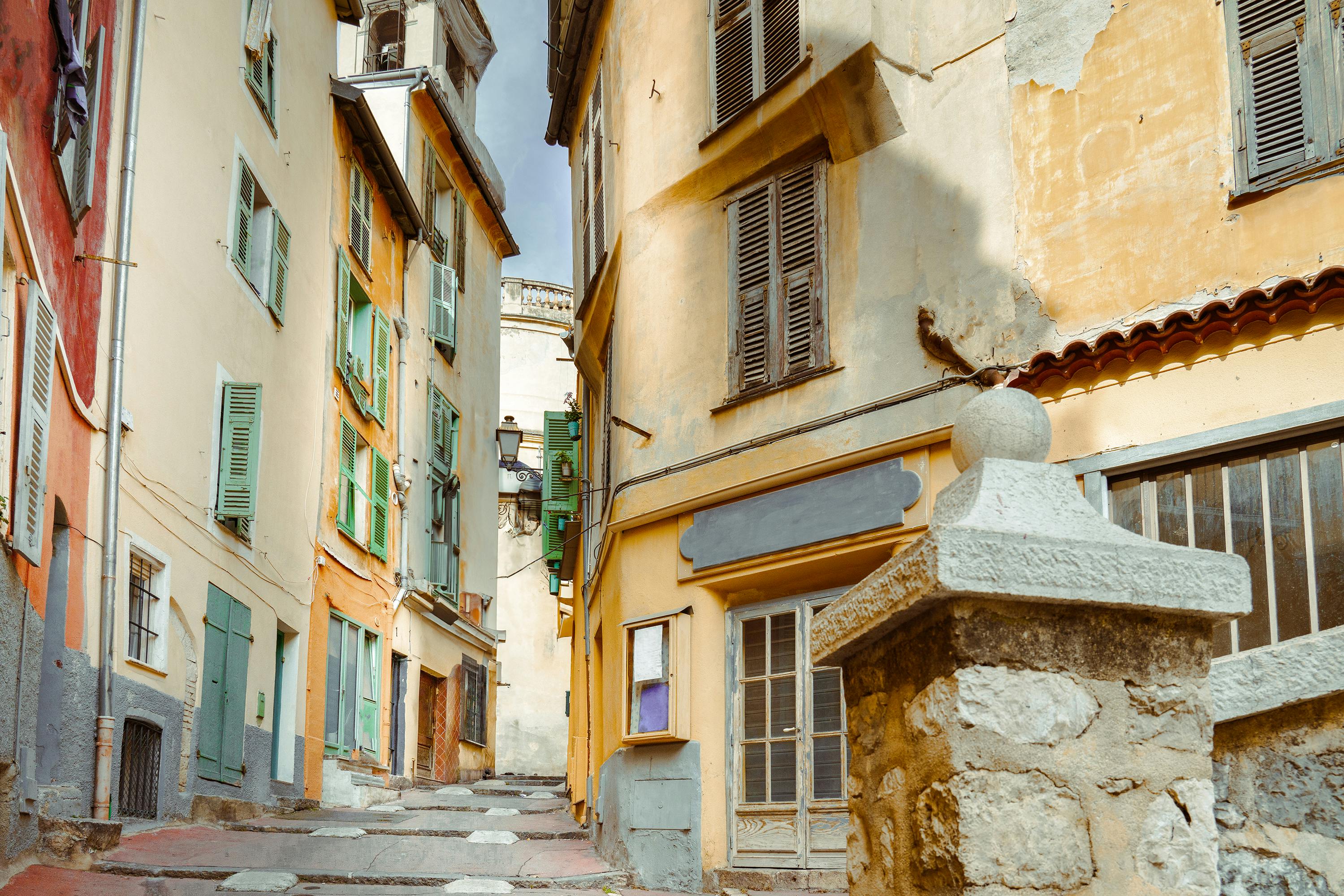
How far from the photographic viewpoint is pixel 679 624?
1050 centimetres

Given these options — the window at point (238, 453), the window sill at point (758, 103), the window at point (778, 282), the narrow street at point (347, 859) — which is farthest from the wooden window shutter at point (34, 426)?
the window sill at point (758, 103)

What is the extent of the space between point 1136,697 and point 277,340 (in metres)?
13.2

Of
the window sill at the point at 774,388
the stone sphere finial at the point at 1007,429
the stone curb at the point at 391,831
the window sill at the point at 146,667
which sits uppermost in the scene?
the window sill at the point at 774,388

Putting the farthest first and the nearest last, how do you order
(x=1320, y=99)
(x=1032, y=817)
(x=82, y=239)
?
1. (x=82, y=239)
2. (x=1320, y=99)
3. (x=1032, y=817)

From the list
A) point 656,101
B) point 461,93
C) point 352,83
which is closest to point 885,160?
point 656,101

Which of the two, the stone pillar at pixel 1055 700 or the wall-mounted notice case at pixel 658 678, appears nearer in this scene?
the stone pillar at pixel 1055 700

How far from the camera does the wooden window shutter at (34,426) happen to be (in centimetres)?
752

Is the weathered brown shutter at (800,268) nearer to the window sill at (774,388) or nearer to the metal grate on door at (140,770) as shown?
the window sill at (774,388)

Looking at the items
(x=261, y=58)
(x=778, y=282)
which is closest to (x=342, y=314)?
(x=261, y=58)

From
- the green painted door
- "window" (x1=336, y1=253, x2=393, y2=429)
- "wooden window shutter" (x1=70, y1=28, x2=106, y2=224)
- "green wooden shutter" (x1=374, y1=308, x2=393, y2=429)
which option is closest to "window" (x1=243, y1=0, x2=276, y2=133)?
"window" (x1=336, y1=253, x2=393, y2=429)

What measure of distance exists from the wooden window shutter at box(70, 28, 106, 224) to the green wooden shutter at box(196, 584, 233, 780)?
4.24 meters

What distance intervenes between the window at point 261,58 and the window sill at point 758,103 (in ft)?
17.9

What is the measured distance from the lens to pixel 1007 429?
3.11 m

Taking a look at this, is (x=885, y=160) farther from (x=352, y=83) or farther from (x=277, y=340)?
(x=352, y=83)
